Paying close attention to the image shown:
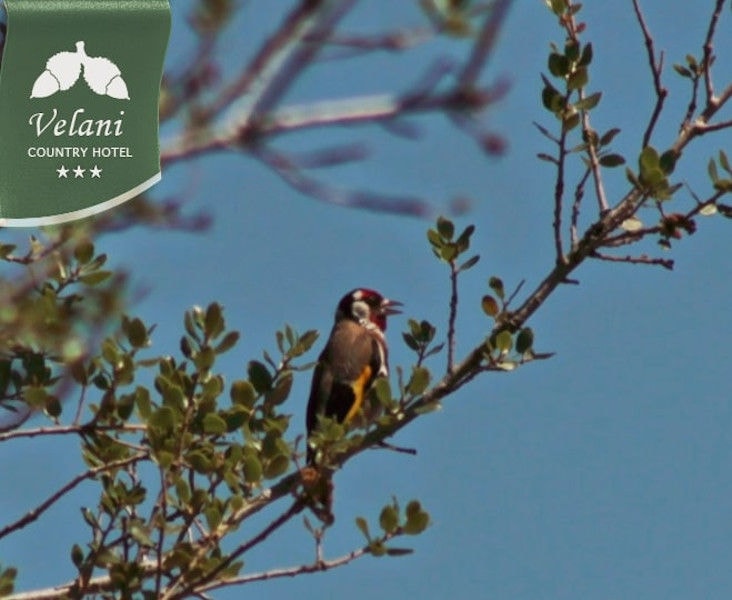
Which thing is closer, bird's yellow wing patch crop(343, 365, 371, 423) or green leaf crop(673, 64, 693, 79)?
green leaf crop(673, 64, 693, 79)

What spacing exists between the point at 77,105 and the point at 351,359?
4273mm

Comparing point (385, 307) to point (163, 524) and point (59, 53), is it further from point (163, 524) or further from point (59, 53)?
point (59, 53)

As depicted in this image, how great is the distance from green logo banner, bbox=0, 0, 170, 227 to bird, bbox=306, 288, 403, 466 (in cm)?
327

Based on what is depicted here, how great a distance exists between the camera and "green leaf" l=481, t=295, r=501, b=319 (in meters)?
5.39

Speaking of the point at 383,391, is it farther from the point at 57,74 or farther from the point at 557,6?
the point at 57,74

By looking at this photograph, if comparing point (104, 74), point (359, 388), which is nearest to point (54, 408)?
point (104, 74)

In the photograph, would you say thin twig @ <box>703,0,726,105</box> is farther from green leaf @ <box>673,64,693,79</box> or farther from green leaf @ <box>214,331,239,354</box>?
green leaf @ <box>214,331,239,354</box>

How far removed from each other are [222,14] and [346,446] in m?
2.89

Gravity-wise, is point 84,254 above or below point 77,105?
above

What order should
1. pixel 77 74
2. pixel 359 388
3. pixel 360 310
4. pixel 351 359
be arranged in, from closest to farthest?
pixel 77 74, pixel 359 388, pixel 351 359, pixel 360 310

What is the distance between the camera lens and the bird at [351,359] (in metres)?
7.78

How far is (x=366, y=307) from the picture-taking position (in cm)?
935

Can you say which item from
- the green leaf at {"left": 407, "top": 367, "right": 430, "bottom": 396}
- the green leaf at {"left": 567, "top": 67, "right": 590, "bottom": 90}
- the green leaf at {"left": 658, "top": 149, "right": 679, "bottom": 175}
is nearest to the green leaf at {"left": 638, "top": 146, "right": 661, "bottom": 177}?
the green leaf at {"left": 658, "top": 149, "right": 679, "bottom": 175}

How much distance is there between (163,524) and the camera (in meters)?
4.95
